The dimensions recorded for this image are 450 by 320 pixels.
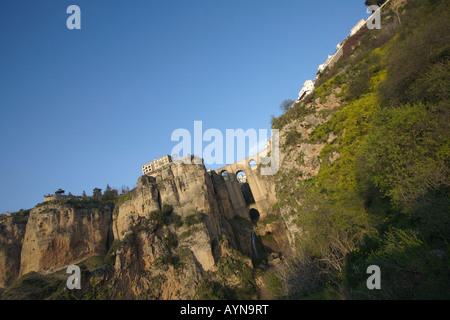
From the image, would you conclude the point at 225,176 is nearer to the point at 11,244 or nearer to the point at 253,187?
the point at 253,187

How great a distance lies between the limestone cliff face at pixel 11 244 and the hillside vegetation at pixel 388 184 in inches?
1106

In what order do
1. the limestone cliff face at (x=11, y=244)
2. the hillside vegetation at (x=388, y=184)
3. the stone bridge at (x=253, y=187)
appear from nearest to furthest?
1. the hillside vegetation at (x=388, y=184)
2. the limestone cliff face at (x=11, y=244)
3. the stone bridge at (x=253, y=187)

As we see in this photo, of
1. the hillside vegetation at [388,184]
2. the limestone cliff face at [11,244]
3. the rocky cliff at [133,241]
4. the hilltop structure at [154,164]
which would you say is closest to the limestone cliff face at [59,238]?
the rocky cliff at [133,241]

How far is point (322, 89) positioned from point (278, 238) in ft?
82.8

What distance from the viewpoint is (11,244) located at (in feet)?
87.4

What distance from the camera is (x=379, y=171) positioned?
14.5 meters

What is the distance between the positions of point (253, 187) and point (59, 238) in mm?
32416

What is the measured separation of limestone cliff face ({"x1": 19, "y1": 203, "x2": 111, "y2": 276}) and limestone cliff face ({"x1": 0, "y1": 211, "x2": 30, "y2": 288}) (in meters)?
0.86

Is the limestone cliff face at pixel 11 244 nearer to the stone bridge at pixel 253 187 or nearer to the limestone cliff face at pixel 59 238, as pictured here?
the limestone cliff face at pixel 59 238

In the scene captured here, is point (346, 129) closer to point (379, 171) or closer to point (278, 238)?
point (379, 171)

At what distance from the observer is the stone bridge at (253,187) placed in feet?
149
